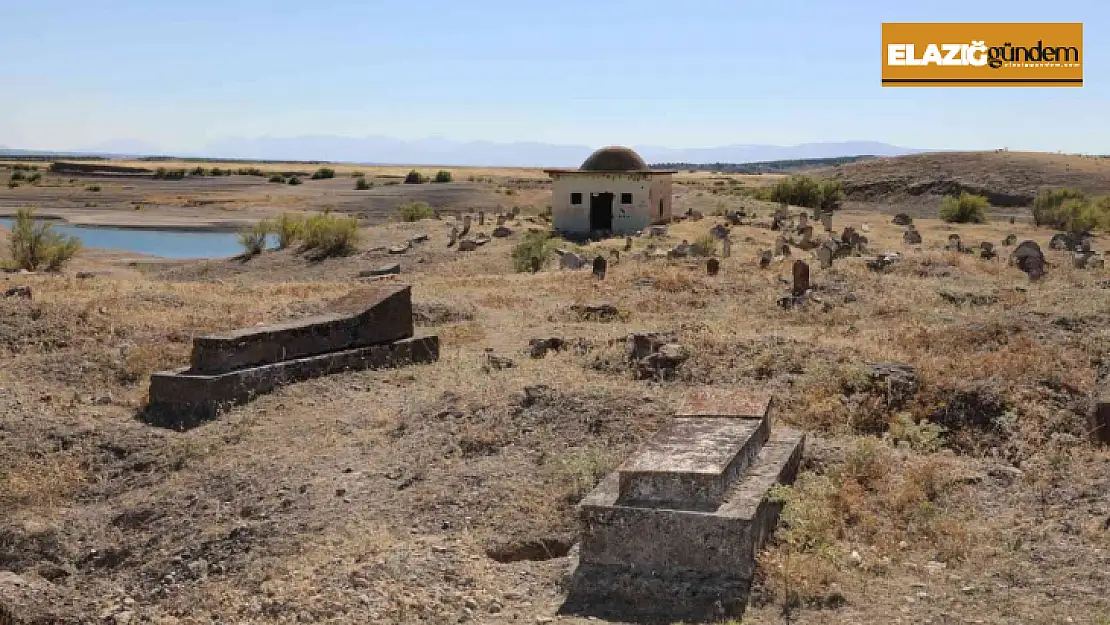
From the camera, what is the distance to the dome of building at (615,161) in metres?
31.4

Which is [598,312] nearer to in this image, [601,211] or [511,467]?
[511,467]

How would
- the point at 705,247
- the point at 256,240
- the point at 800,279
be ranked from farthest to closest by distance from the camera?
the point at 256,240 → the point at 705,247 → the point at 800,279

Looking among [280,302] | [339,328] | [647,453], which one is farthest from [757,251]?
[647,453]

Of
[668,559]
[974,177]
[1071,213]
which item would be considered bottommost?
[668,559]

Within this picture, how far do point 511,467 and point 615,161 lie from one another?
23858 millimetres

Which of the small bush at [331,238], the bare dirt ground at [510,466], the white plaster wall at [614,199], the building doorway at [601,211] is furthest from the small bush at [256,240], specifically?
the bare dirt ground at [510,466]

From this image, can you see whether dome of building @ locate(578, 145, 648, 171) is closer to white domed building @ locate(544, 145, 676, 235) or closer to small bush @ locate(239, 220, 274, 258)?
white domed building @ locate(544, 145, 676, 235)

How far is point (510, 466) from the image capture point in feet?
28.3

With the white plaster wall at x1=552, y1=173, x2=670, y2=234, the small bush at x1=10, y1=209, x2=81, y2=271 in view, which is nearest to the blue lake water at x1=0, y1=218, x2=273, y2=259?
the small bush at x1=10, y1=209, x2=81, y2=271

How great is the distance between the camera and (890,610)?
5.79m

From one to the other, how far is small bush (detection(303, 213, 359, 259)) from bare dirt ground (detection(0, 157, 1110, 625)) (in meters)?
13.9

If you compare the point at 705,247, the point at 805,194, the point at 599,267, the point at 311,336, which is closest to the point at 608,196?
the point at 705,247

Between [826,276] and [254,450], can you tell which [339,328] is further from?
[826,276]

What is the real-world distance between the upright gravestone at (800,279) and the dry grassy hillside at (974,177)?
37211 millimetres
